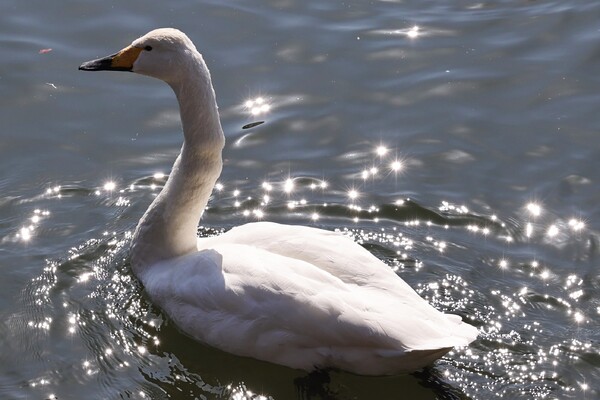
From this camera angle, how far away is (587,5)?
12398 mm

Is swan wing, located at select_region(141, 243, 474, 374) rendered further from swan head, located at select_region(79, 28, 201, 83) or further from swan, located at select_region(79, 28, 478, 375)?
swan head, located at select_region(79, 28, 201, 83)

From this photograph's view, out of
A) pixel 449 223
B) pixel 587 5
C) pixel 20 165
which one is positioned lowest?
pixel 20 165

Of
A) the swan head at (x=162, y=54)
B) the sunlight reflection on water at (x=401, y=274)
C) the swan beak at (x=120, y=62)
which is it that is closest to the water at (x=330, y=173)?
the sunlight reflection on water at (x=401, y=274)

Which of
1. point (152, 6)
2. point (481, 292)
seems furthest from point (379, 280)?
point (152, 6)

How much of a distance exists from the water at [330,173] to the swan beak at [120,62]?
5.10 ft

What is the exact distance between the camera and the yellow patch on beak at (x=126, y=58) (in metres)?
8.16

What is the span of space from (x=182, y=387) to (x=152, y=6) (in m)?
5.96

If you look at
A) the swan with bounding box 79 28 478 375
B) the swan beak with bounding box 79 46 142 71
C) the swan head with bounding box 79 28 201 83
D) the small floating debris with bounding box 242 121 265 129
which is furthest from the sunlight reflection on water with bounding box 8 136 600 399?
the swan head with bounding box 79 28 201 83

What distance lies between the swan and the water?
31 cm

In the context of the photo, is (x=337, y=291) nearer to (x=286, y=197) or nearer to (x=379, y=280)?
(x=379, y=280)

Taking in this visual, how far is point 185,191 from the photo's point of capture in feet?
27.6

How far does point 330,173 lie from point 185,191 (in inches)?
79.0

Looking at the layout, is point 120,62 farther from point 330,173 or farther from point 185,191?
point 330,173

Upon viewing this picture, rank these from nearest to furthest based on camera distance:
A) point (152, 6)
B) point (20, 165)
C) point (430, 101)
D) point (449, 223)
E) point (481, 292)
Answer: point (481, 292), point (449, 223), point (20, 165), point (430, 101), point (152, 6)
